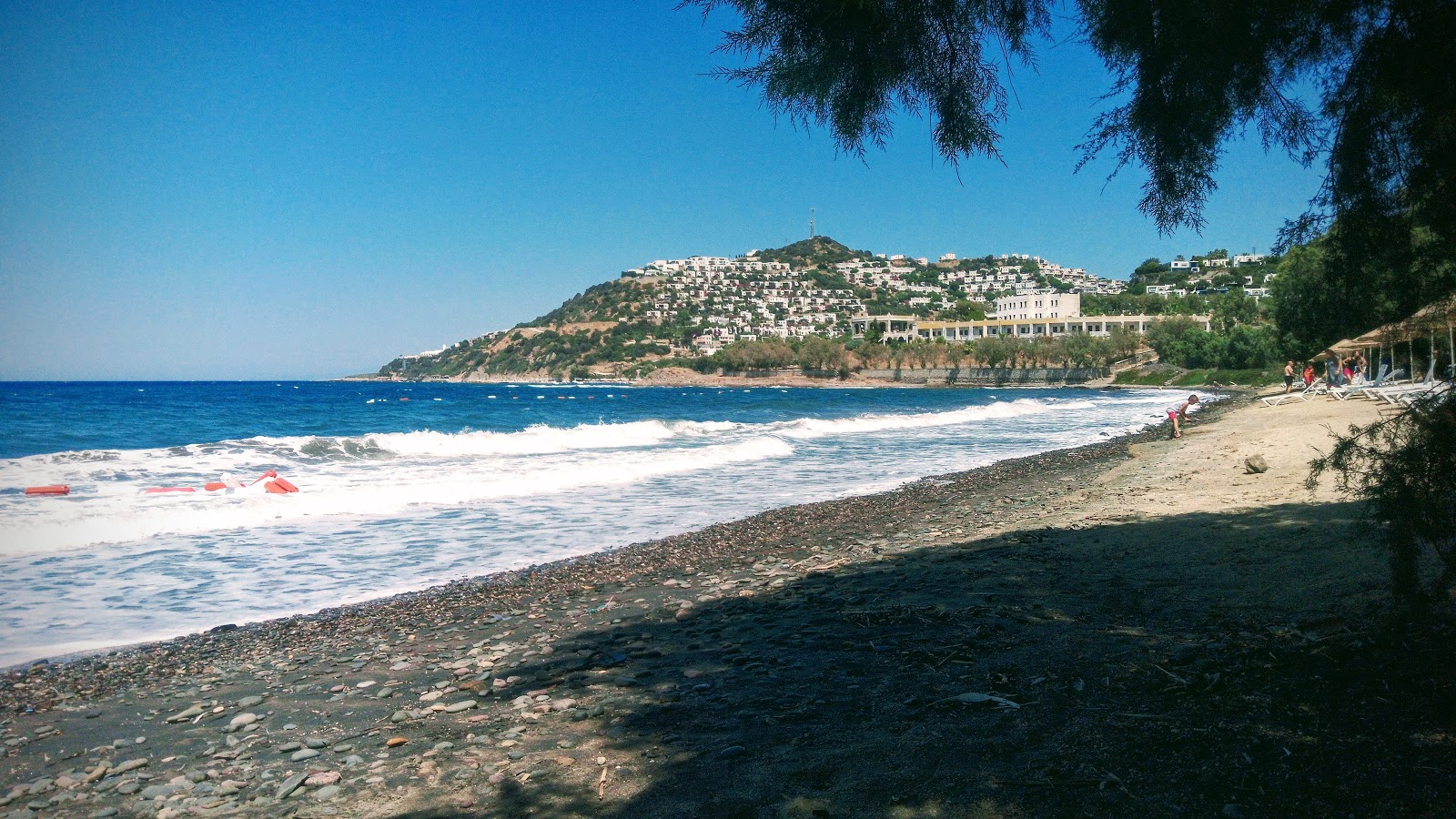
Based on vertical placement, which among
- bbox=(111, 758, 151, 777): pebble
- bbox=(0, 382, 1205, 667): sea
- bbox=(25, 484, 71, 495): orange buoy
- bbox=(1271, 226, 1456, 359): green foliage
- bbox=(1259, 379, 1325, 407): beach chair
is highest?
bbox=(1271, 226, 1456, 359): green foliage

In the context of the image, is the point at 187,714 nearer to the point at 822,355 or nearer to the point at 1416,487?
the point at 1416,487

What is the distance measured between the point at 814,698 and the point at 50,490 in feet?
53.9

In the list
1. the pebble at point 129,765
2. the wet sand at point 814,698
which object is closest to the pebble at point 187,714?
the wet sand at point 814,698

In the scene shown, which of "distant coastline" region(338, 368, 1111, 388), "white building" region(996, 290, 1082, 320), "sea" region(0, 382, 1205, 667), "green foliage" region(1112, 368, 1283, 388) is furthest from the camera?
"white building" region(996, 290, 1082, 320)

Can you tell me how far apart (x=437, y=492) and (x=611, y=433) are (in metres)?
15.4

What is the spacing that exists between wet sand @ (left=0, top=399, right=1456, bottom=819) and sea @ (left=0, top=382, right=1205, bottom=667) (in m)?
1.58

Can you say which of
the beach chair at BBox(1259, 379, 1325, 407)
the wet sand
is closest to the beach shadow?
the wet sand

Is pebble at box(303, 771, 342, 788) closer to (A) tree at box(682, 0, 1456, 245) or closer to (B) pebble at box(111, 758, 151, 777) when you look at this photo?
(B) pebble at box(111, 758, 151, 777)

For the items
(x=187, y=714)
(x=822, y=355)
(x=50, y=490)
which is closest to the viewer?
(x=187, y=714)

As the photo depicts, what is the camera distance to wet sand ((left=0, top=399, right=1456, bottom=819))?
318cm

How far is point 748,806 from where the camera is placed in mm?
3213

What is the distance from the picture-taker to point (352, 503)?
14.0 m

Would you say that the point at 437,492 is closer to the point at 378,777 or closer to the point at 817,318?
the point at 378,777

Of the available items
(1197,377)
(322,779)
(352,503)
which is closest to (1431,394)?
(322,779)
